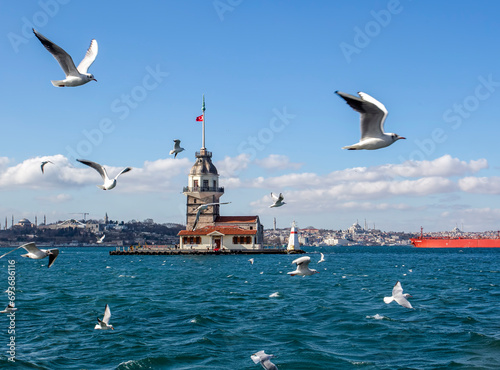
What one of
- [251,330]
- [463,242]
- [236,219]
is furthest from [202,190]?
[463,242]

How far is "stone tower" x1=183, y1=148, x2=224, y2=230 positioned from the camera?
295ft

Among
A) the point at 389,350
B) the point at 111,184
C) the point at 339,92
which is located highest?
the point at 339,92

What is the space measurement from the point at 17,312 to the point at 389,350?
15332 mm

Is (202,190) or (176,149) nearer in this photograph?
(176,149)

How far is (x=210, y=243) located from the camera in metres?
85.1

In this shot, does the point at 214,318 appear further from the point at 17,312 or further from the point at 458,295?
the point at 458,295

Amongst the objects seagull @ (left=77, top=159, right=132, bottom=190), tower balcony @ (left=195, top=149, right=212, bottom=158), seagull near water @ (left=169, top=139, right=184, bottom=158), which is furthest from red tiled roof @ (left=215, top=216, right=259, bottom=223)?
seagull @ (left=77, top=159, right=132, bottom=190)

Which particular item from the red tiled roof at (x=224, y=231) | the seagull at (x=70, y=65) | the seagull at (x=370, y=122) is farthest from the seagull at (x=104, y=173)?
the red tiled roof at (x=224, y=231)

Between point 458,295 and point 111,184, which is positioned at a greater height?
point 111,184

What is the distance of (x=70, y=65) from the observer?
1206 cm

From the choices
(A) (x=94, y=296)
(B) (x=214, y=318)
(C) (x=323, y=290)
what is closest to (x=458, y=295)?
(C) (x=323, y=290)

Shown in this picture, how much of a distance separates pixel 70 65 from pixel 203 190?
257 feet

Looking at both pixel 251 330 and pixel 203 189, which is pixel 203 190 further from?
pixel 251 330

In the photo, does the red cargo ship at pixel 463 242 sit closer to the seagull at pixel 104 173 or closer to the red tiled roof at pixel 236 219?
the red tiled roof at pixel 236 219
